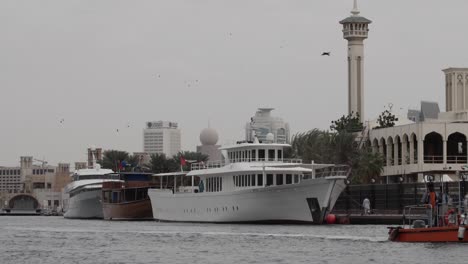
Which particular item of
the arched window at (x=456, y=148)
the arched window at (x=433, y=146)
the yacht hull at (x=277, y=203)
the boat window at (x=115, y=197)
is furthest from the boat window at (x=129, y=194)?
the arched window at (x=456, y=148)

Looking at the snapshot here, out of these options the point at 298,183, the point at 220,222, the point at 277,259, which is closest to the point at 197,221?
the point at 220,222

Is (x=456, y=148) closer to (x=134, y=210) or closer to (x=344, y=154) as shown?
(x=344, y=154)

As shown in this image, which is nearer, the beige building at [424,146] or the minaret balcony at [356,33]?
the beige building at [424,146]

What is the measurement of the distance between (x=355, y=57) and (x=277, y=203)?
71443mm

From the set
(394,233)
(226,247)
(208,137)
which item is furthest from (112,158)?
(394,233)

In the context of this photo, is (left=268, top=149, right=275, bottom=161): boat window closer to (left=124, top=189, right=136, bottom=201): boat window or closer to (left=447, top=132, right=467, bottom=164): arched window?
(left=124, top=189, right=136, bottom=201): boat window

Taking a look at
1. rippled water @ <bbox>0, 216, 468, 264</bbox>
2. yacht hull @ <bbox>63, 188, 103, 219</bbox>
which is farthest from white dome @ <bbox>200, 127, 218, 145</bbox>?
rippled water @ <bbox>0, 216, 468, 264</bbox>

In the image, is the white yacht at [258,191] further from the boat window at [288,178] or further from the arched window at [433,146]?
the arched window at [433,146]

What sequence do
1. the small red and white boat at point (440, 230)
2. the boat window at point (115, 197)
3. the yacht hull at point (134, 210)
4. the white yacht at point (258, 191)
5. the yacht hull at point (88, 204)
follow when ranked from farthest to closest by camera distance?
the yacht hull at point (88, 204), the boat window at point (115, 197), the yacht hull at point (134, 210), the white yacht at point (258, 191), the small red and white boat at point (440, 230)

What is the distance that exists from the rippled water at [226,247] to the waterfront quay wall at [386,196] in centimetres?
1441

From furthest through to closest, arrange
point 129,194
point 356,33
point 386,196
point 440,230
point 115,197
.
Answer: point 356,33 < point 115,197 < point 129,194 < point 386,196 < point 440,230

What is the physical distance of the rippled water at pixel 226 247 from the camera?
57.5 m

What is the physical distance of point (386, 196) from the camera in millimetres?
105312

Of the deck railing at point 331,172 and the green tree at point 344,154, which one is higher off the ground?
the green tree at point 344,154
